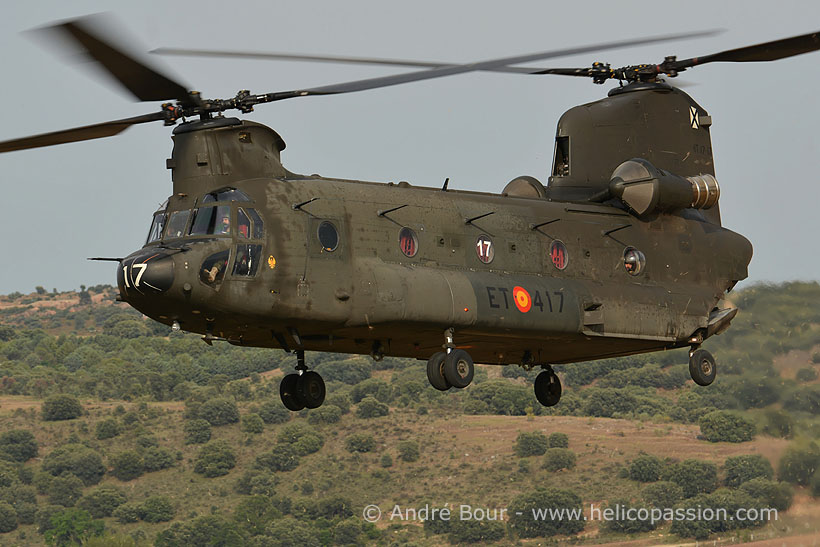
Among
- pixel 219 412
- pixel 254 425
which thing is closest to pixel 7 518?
pixel 219 412

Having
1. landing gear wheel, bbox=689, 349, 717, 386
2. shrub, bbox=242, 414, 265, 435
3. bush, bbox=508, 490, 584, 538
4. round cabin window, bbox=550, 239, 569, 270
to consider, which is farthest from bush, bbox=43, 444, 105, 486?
round cabin window, bbox=550, 239, 569, 270

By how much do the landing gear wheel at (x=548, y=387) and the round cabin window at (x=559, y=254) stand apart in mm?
3239

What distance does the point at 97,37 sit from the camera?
20.0 metres

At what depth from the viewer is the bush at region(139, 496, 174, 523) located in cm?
13912

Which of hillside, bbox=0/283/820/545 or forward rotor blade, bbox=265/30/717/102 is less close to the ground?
hillside, bbox=0/283/820/545

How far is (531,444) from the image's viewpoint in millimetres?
134125

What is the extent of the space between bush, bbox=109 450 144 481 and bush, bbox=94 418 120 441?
7646 millimetres

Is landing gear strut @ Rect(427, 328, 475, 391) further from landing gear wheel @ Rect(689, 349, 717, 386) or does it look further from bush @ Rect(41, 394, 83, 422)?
bush @ Rect(41, 394, 83, 422)

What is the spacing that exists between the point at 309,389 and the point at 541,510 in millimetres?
103901

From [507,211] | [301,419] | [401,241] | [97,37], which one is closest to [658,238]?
[507,211]

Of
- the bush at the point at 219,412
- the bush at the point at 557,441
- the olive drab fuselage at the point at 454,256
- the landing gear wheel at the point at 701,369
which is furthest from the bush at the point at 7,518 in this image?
the landing gear wheel at the point at 701,369

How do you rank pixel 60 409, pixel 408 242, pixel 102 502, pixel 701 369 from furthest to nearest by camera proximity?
pixel 60 409 < pixel 102 502 < pixel 701 369 < pixel 408 242

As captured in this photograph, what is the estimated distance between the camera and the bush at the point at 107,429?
160500 mm

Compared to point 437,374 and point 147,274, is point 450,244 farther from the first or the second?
point 147,274
